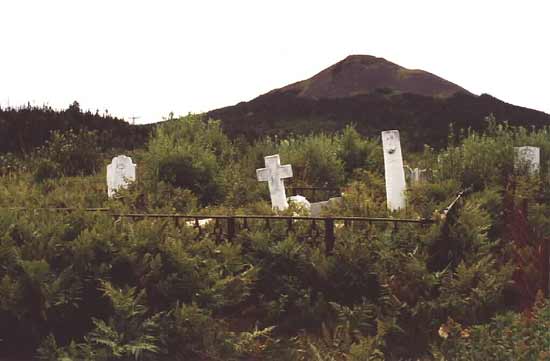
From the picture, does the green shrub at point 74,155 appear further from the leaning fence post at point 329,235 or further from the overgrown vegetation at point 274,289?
the leaning fence post at point 329,235

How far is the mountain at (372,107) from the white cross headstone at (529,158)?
53.7 ft

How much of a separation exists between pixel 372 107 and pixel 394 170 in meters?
30.9

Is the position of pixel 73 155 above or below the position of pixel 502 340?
above

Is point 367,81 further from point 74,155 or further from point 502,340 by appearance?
point 502,340

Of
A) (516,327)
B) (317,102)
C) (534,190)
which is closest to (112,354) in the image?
(516,327)

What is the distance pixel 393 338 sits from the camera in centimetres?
626

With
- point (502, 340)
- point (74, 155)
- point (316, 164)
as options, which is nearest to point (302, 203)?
point (502, 340)

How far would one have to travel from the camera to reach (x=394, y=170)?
10.6 m

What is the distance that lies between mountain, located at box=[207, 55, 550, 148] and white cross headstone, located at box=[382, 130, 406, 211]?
17.6 meters

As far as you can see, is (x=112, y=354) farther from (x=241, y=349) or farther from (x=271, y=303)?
(x=271, y=303)

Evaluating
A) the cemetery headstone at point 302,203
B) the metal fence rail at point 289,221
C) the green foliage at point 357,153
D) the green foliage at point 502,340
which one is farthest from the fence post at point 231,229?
the green foliage at point 357,153

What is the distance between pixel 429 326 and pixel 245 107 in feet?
128

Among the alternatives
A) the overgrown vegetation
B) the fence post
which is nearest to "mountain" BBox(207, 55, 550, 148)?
the fence post

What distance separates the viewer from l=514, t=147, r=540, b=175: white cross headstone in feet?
37.9
